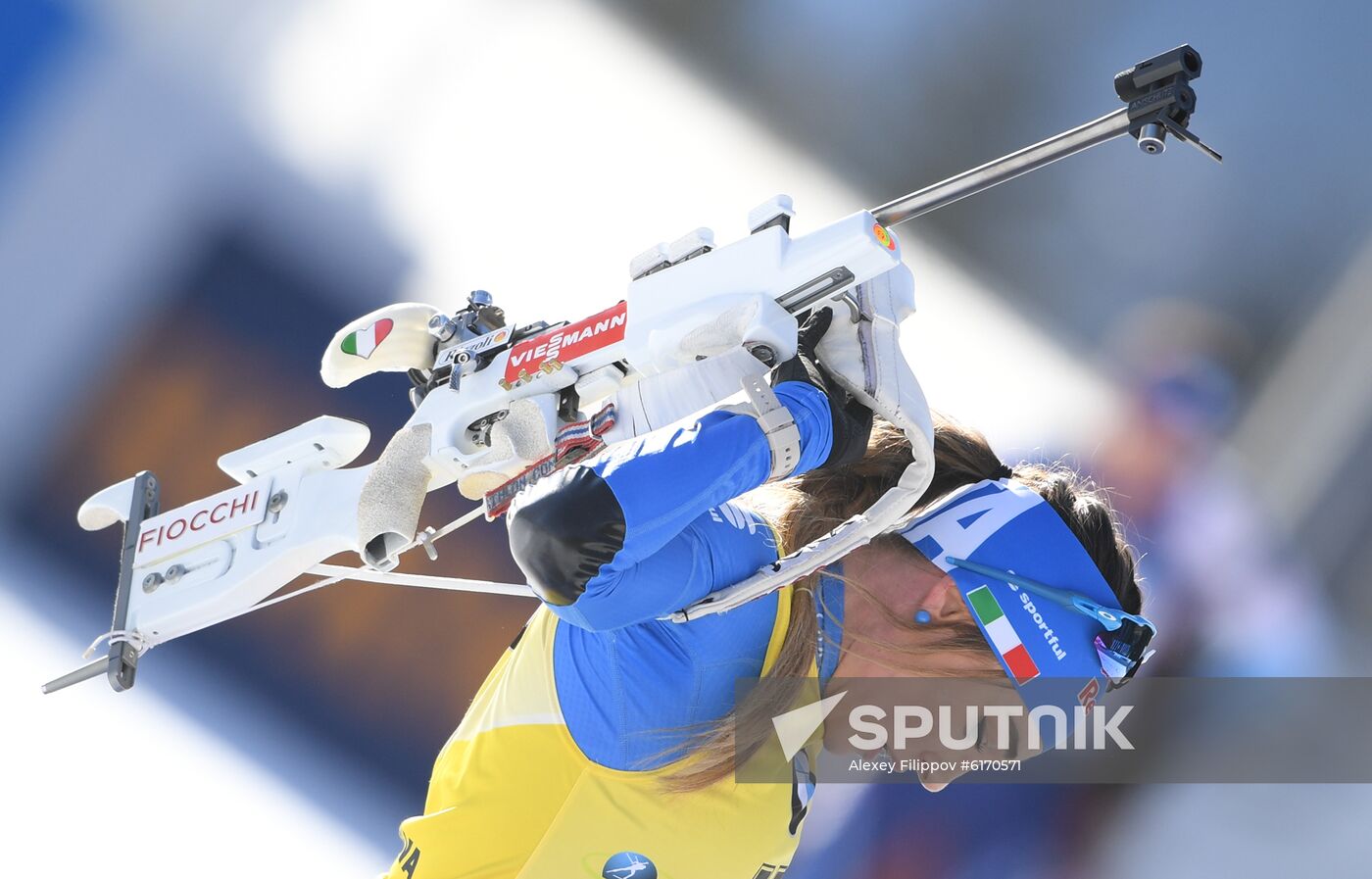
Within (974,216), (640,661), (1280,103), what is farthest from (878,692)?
(1280,103)

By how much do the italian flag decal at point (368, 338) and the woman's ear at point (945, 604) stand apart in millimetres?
570

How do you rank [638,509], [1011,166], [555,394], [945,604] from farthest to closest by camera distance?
[945,604]
[555,394]
[1011,166]
[638,509]

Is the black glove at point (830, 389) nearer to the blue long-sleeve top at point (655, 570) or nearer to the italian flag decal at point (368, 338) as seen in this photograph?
the blue long-sleeve top at point (655, 570)

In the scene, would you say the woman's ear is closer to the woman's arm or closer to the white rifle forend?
the woman's arm

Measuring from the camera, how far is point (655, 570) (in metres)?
0.91

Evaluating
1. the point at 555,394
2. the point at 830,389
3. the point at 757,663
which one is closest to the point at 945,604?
Result: the point at 757,663

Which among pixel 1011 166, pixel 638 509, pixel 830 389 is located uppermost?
pixel 1011 166

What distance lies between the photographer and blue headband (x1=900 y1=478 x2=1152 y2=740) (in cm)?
112

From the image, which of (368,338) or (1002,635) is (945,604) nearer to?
(1002,635)

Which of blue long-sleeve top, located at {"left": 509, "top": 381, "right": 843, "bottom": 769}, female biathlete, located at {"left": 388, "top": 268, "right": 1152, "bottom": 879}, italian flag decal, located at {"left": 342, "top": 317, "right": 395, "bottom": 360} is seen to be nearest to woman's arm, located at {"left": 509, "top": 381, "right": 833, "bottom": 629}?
blue long-sleeve top, located at {"left": 509, "top": 381, "right": 843, "bottom": 769}

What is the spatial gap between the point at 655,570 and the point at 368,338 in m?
0.44

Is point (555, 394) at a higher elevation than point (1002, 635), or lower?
higher

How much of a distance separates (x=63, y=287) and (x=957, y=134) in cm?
143

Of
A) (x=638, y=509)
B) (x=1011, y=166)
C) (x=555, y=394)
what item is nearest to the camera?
(x=638, y=509)
